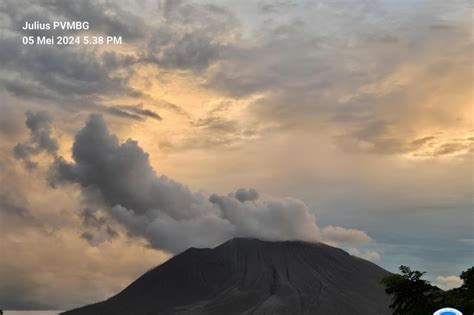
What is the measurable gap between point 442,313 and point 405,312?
34.7 metres

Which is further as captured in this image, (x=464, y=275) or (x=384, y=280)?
(x=464, y=275)

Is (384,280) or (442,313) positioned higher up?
(384,280)

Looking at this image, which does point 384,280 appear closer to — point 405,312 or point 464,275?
point 405,312

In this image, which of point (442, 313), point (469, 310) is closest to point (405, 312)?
point (469, 310)

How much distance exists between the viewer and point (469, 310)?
148ft

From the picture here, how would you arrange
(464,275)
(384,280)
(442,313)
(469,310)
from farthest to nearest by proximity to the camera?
(464,275) → (384,280) → (469,310) → (442,313)

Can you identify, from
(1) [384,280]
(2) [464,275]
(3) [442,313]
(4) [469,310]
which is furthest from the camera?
(2) [464,275]

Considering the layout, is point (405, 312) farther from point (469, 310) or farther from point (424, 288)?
point (469, 310)

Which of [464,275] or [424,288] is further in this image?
[464,275]

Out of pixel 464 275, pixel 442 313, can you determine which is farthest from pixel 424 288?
pixel 442 313

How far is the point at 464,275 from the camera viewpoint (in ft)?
173

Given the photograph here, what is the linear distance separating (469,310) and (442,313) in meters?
31.5

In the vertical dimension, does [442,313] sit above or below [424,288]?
below

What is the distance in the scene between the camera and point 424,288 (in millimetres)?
49031
